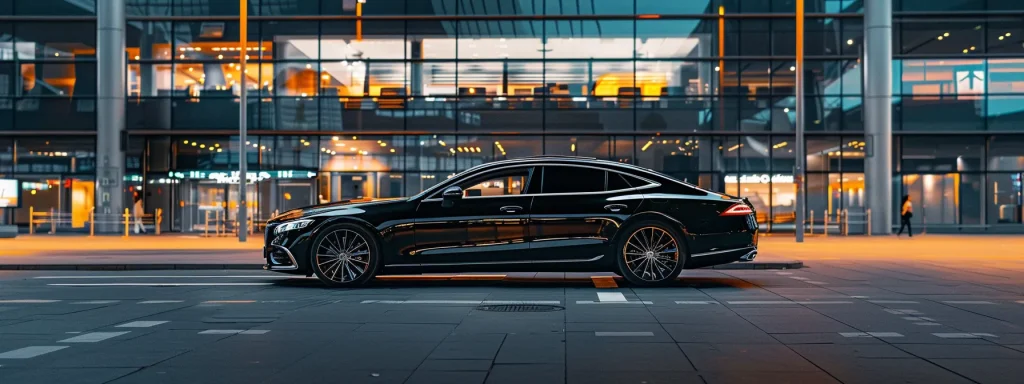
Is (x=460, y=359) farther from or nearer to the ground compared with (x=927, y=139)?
nearer to the ground

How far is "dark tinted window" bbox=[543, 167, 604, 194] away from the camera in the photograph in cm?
1348

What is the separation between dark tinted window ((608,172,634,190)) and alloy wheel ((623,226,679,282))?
63cm

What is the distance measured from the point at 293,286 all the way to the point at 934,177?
27.4 metres

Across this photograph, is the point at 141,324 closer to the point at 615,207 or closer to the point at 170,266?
the point at 615,207

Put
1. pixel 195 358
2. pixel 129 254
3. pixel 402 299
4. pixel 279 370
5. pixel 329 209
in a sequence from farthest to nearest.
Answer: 1. pixel 129 254
2. pixel 329 209
3. pixel 402 299
4. pixel 195 358
5. pixel 279 370

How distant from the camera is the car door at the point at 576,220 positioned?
522 inches

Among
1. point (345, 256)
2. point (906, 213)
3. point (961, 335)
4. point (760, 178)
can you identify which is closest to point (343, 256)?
point (345, 256)

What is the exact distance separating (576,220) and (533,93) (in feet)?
68.5

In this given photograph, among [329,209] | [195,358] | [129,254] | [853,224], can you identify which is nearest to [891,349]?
[195,358]

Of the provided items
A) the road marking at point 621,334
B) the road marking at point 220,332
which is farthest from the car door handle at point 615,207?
the road marking at point 220,332

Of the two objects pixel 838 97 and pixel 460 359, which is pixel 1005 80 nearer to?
pixel 838 97

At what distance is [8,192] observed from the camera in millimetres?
34812

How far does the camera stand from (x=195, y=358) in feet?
24.7

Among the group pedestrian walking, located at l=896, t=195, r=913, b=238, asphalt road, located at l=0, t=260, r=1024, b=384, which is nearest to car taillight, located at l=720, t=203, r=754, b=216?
asphalt road, located at l=0, t=260, r=1024, b=384
